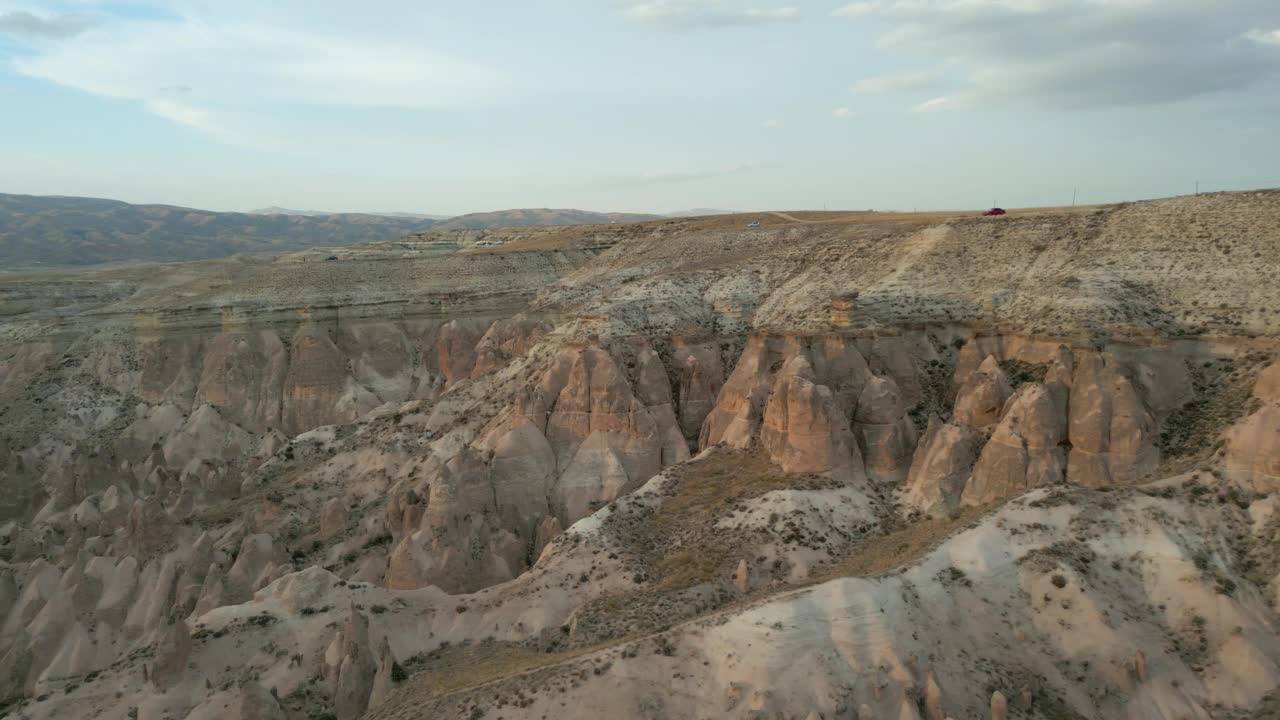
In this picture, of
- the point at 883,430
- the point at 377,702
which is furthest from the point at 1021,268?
the point at 377,702

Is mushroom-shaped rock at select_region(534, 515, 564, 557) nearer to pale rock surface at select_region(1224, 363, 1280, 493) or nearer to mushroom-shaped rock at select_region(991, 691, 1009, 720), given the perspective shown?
mushroom-shaped rock at select_region(991, 691, 1009, 720)

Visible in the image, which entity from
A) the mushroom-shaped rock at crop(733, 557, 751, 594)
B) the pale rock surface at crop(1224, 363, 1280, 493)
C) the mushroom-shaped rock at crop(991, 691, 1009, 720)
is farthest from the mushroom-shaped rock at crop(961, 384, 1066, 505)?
the mushroom-shaped rock at crop(991, 691, 1009, 720)

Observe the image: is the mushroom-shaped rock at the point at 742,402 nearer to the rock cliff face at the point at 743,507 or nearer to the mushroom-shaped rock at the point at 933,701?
the rock cliff face at the point at 743,507

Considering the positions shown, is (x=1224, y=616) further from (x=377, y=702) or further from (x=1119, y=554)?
(x=377, y=702)

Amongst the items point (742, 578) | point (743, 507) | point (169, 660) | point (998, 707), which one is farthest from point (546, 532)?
point (998, 707)

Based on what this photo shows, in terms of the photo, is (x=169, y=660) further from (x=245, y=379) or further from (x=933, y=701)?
(x=245, y=379)

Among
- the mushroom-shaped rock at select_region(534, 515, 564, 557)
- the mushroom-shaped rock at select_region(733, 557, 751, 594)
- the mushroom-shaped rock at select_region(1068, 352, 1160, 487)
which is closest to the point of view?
the mushroom-shaped rock at select_region(733, 557, 751, 594)

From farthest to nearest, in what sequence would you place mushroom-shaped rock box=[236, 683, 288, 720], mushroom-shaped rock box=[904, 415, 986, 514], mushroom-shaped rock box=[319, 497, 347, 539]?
mushroom-shaped rock box=[319, 497, 347, 539]
mushroom-shaped rock box=[904, 415, 986, 514]
mushroom-shaped rock box=[236, 683, 288, 720]

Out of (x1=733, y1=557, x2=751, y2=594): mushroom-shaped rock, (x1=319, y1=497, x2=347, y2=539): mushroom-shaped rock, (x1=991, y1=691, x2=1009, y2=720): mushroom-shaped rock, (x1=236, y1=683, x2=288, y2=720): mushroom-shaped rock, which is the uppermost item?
(x1=733, y1=557, x2=751, y2=594): mushroom-shaped rock
